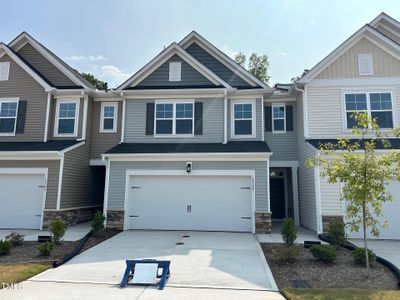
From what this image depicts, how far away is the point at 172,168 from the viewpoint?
12102mm

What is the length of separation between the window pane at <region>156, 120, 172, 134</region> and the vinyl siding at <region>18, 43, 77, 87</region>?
477 cm

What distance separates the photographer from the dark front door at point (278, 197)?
1488 cm

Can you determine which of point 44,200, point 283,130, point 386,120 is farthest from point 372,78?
point 44,200

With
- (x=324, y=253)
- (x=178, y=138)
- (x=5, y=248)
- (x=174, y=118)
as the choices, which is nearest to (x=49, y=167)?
(x=5, y=248)

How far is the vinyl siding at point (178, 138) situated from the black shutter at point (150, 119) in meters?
0.15

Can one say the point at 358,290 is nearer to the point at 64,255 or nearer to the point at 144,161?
the point at 64,255

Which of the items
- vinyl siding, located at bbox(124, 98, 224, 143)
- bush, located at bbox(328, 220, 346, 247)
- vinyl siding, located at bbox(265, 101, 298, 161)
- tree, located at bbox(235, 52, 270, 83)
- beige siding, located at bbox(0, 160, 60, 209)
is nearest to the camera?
bush, located at bbox(328, 220, 346, 247)

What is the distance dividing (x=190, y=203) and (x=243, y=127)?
14.3 feet

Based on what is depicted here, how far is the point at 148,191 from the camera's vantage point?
12234 millimetres

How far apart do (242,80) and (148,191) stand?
6956 millimetres

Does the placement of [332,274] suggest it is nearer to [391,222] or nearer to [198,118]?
[391,222]

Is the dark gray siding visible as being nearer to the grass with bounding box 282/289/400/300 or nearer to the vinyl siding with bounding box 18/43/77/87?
the vinyl siding with bounding box 18/43/77/87

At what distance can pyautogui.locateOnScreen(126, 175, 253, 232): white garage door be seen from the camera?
38.6ft

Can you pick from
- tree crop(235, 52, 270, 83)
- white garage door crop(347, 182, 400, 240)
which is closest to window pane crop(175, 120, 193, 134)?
white garage door crop(347, 182, 400, 240)
